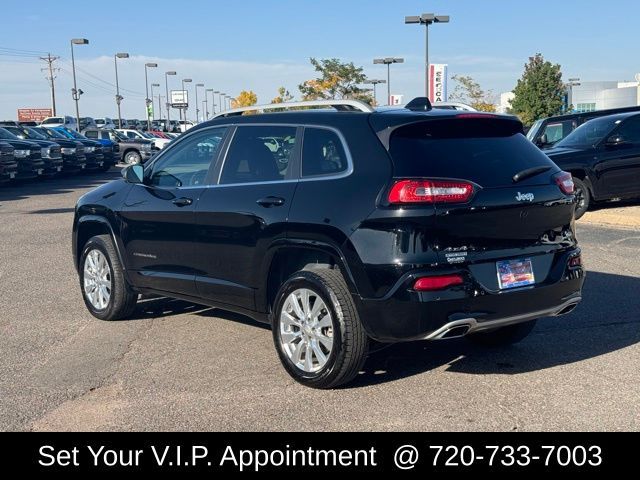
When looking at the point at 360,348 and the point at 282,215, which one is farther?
the point at 282,215

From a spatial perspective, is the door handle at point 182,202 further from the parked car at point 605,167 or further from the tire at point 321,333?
the parked car at point 605,167

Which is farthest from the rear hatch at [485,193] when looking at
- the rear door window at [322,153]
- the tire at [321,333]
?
the tire at [321,333]

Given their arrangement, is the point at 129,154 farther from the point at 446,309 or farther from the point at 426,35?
the point at 446,309

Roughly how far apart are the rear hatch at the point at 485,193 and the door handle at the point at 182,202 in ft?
6.40

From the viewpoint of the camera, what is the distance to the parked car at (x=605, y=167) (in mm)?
14016

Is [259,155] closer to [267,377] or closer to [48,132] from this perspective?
[267,377]

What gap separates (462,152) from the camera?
17.0ft

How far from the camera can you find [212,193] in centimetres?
615

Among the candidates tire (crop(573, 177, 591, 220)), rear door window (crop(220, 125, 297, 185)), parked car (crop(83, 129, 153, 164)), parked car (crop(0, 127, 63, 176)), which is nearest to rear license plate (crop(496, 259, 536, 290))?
rear door window (crop(220, 125, 297, 185))

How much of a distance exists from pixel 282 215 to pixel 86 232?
3.03m

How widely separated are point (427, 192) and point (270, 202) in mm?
1236

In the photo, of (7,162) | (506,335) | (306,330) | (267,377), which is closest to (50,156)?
(7,162)

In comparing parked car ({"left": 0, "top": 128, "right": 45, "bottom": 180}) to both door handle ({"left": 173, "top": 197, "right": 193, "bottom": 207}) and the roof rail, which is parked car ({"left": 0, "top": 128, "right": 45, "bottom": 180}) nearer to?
door handle ({"left": 173, "top": 197, "right": 193, "bottom": 207})

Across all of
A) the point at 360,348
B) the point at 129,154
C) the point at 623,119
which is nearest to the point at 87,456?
the point at 360,348
